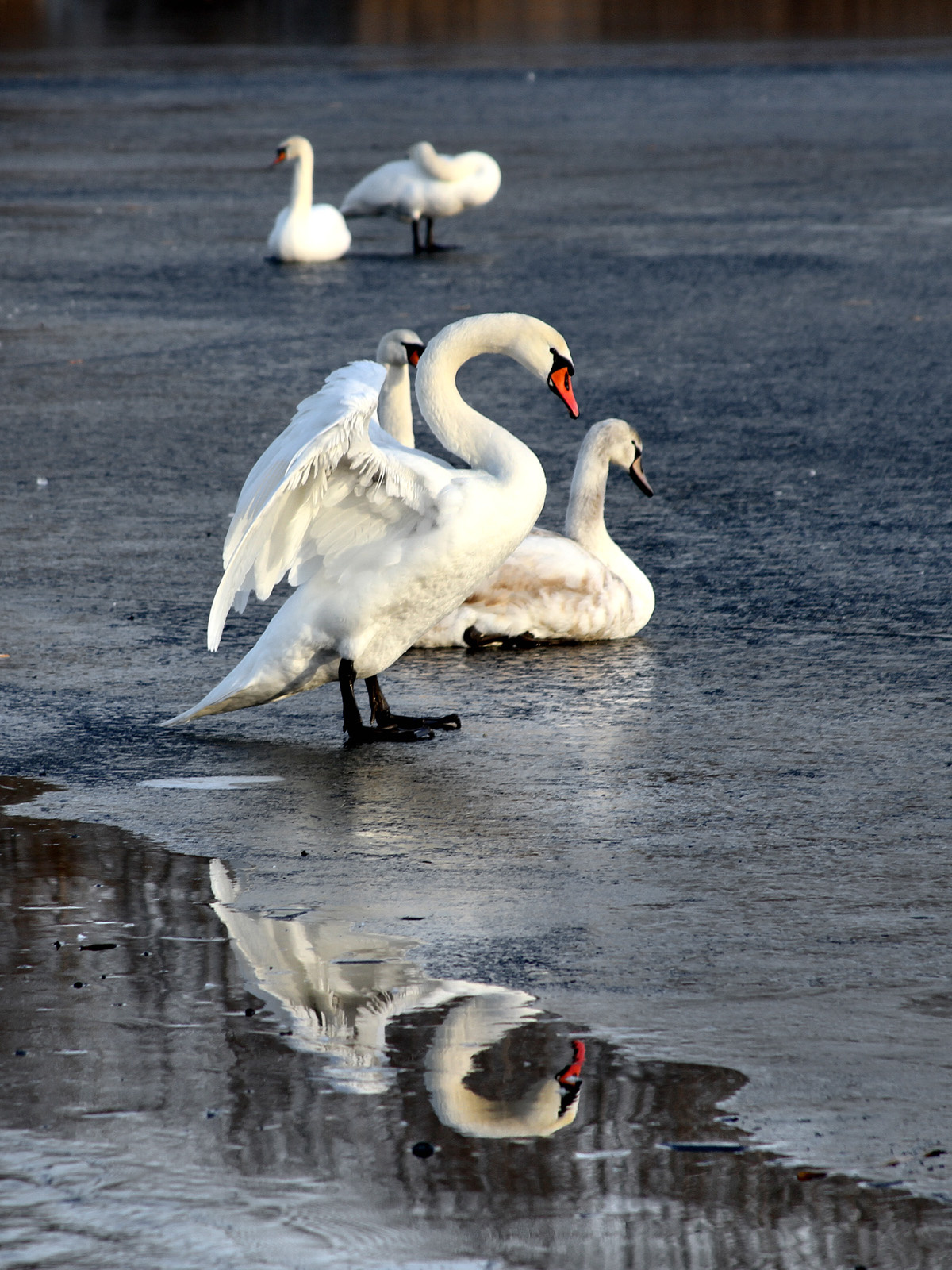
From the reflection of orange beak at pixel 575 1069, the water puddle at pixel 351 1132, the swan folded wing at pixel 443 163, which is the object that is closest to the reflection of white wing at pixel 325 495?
the water puddle at pixel 351 1132

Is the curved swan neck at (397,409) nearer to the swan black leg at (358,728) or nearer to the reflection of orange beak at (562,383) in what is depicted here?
the reflection of orange beak at (562,383)

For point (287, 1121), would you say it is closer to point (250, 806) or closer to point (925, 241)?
point (250, 806)

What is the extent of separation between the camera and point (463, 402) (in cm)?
605

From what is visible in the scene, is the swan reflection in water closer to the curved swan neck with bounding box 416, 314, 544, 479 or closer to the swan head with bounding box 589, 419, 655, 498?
the curved swan neck with bounding box 416, 314, 544, 479

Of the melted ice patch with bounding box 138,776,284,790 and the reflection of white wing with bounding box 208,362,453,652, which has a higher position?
the reflection of white wing with bounding box 208,362,453,652

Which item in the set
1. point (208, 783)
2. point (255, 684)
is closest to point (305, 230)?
point (255, 684)

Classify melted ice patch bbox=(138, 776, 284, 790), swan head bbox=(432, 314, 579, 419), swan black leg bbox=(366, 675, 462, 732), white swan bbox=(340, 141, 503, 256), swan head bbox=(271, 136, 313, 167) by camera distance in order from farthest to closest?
1. white swan bbox=(340, 141, 503, 256)
2. swan head bbox=(271, 136, 313, 167)
3. swan head bbox=(432, 314, 579, 419)
4. swan black leg bbox=(366, 675, 462, 732)
5. melted ice patch bbox=(138, 776, 284, 790)

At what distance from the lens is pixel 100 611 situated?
694 centimetres

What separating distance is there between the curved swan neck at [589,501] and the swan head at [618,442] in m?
0.02

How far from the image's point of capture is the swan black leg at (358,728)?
570 centimetres

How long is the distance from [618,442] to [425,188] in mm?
10175

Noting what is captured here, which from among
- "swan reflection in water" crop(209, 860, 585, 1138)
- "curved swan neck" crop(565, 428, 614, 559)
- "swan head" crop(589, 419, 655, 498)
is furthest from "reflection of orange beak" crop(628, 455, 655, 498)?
"swan reflection in water" crop(209, 860, 585, 1138)

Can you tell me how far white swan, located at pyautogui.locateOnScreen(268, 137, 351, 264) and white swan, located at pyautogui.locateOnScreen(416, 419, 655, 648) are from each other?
376 inches

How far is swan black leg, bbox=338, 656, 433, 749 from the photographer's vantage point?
225 inches
